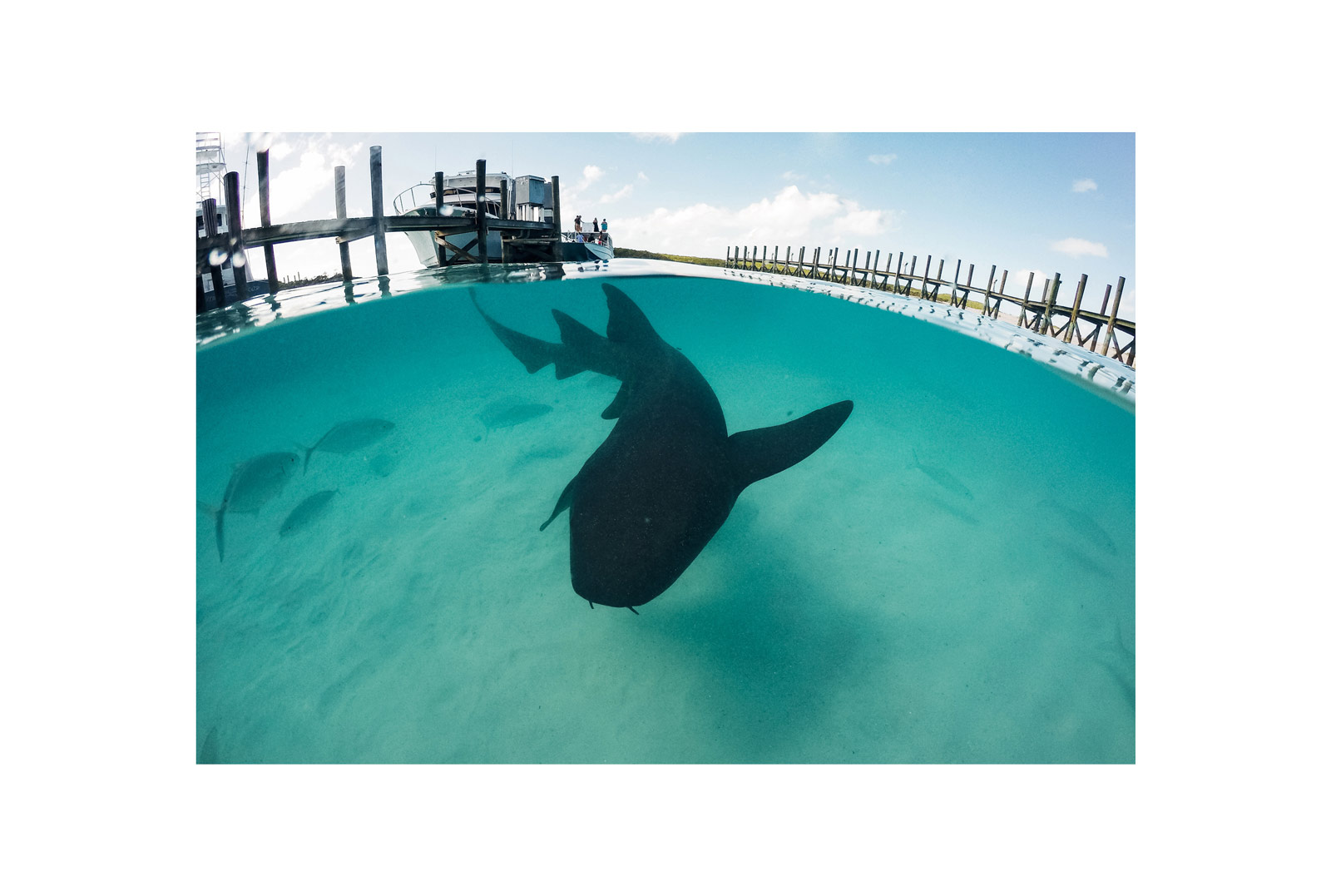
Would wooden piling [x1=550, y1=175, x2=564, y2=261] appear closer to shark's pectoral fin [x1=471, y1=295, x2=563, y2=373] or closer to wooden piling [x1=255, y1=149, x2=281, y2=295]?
wooden piling [x1=255, y1=149, x2=281, y2=295]

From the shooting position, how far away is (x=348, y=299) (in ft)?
24.3

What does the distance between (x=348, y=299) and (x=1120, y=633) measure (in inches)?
387

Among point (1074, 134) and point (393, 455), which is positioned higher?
point (1074, 134)

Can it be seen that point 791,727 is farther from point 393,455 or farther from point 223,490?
point 223,490

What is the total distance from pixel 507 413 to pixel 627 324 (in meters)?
1.70

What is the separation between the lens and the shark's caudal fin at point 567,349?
211 inches

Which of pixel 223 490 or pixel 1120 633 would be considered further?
pixel 223 490

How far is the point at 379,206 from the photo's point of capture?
5.80m

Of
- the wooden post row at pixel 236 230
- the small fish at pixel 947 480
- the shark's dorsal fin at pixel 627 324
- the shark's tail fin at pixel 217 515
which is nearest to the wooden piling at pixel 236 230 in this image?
the wooden post row at pixel 236 230

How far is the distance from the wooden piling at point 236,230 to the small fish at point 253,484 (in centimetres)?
212

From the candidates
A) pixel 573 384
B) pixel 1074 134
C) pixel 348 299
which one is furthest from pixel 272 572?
pixel 1074 134

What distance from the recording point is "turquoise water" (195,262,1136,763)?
9.56 feet

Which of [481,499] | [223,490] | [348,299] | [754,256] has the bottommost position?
[481,499]

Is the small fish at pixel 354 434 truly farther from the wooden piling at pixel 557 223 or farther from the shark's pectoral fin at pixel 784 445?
the wooden piling at pixel 557 223
